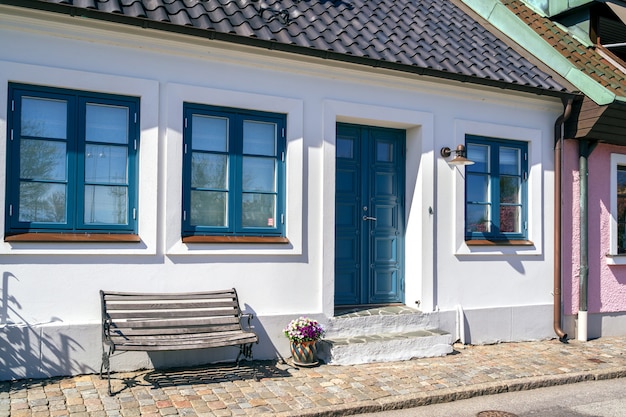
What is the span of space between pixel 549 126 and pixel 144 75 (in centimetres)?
608

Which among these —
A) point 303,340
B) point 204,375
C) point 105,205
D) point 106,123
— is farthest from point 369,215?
point 106,123

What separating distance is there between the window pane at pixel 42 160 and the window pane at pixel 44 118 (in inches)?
3.7

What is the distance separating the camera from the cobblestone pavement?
5.44 m

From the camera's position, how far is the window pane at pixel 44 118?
6184 millimetres

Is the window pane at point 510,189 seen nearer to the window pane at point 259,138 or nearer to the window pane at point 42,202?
the window pane at point 259,138

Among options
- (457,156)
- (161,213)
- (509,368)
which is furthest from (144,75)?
(509,368)

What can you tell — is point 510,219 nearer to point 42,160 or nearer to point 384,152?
point 384,152

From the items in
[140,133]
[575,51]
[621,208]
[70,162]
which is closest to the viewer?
[70,162]

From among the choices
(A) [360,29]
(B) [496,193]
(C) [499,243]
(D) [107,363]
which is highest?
(A) [360,29]

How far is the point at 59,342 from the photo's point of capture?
243 inches

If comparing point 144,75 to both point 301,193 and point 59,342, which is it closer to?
point 301,193

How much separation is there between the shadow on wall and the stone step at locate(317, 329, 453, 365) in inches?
113

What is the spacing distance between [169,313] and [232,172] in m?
1.79

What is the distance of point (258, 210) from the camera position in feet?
24.0
